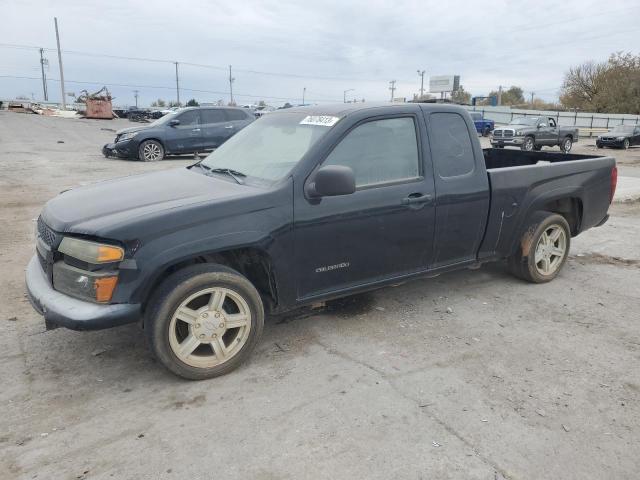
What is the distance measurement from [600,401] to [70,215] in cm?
358

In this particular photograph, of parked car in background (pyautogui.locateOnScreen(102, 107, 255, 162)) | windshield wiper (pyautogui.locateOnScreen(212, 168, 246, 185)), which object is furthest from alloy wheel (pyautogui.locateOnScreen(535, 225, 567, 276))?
parked car in background (pyautogui.locateOnScreen(102, 107, 255, 162))

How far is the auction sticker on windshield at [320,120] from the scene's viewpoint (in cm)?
383

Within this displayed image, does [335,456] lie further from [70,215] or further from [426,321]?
[70,215]

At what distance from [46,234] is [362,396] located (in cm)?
236

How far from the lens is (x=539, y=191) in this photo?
16.1 ft

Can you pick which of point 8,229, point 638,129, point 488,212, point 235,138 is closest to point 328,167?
point 235,138

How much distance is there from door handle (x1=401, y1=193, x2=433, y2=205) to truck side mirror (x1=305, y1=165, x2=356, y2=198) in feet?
2.16

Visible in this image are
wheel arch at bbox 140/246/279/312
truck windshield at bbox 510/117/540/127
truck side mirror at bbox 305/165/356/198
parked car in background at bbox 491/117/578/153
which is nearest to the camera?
wheel arch at bbox 140/246/279/312

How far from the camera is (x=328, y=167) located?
343cm

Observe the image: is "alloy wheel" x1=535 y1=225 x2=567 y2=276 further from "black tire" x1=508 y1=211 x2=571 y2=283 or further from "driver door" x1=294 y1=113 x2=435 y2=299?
"driver door" x1=294 y1=113 x2=435 y2=299

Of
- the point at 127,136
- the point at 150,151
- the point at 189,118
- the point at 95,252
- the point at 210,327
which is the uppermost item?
the point at 189,118

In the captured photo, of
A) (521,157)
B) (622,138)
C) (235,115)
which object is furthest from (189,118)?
(622,138)

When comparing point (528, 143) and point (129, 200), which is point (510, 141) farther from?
point (129, 200)

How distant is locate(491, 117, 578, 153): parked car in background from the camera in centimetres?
2442
